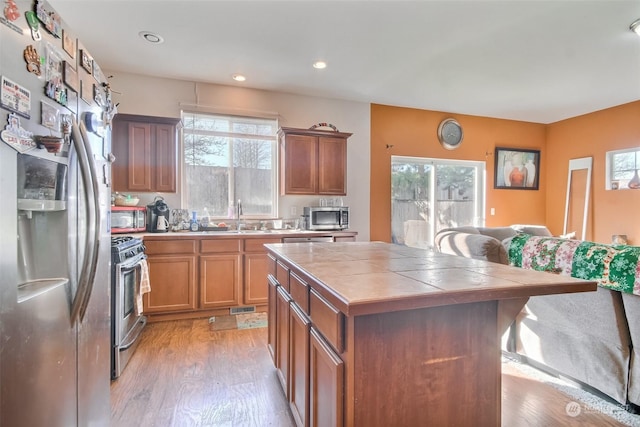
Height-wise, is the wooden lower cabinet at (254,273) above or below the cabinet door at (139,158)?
below

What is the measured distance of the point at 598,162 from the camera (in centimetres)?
498

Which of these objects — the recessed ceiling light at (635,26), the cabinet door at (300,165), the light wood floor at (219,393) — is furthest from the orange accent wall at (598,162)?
the cabinet door at (300,165)

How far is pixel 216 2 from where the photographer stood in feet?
7.98

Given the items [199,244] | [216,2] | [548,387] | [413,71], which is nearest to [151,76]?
[216,2]

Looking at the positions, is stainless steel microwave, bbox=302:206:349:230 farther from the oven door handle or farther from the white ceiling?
the oven door handle

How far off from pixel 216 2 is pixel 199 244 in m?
2.31

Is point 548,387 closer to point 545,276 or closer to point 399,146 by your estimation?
point 545,276

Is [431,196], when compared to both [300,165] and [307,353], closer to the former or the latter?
[300,165]

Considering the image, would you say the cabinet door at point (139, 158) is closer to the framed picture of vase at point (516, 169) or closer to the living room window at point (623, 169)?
the framed picture of vase at point (516, 169)

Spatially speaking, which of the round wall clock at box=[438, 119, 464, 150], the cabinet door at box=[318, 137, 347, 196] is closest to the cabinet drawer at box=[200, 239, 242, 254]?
the cabinet door at box=[318, 137, 347, 196]

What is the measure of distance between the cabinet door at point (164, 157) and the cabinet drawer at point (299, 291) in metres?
2.66

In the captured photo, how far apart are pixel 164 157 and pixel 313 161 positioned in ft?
6.06

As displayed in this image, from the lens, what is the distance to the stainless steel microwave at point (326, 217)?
4152 mm

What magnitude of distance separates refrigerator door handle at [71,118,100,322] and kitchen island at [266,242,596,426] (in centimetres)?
84
